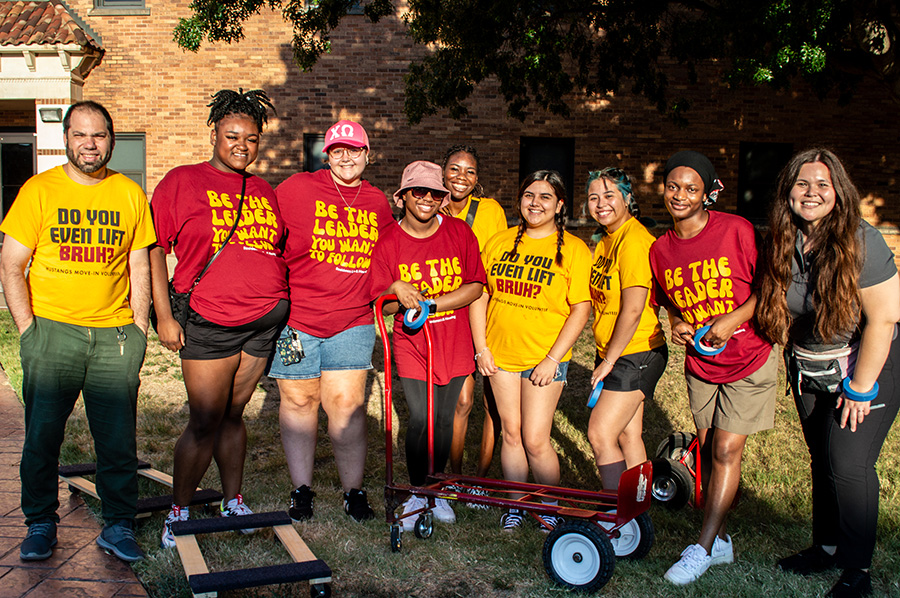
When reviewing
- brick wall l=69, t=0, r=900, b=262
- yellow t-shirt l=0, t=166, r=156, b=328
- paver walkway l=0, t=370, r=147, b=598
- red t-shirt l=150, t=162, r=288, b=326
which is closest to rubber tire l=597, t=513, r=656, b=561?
red t-shirt l=150, t=162, r=288, b=326

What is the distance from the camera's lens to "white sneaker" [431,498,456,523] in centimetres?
461

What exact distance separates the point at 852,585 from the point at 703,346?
1315mm

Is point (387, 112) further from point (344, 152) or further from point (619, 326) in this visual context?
point (619, 326)

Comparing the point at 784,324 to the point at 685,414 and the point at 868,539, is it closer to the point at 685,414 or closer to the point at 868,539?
A: the point at 868,539

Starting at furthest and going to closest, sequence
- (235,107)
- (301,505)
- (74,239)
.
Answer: (301,505)
(235,107)
(74,239)

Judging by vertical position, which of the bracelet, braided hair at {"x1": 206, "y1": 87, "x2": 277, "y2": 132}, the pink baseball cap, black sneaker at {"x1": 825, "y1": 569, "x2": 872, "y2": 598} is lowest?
black sneaker at {"x1": 825, "y1": 569, "x2": 872, "y2": 598}

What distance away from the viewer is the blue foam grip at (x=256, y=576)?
319 centimetres

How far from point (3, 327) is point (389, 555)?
925cm

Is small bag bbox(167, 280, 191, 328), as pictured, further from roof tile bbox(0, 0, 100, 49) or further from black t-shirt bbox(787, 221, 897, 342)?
roof tile bbox(0, 0, 100, 49)

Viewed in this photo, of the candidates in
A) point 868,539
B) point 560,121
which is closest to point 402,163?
point 560,121

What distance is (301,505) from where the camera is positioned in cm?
455

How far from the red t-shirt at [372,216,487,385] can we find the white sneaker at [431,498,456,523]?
2.72 ft

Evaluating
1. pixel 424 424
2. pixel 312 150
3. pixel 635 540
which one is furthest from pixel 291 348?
pixel 312 150

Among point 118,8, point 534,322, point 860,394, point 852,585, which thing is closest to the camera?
point 860,394
